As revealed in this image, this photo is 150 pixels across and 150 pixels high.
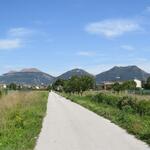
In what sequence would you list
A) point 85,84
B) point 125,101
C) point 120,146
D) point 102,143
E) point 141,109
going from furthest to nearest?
point 85,84 < point 125,101 < point 141,109 < point 102,143 < point 120,146

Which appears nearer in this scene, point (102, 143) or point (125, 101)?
point (102, 143)

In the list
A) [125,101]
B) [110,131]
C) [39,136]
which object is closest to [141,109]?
[125,101]

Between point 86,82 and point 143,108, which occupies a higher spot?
point 86,82

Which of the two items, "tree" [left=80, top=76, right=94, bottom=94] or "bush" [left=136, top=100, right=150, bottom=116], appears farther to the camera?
"tree" [left=80, top=76, right=94, bottom=94]

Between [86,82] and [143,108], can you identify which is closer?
[143,108]

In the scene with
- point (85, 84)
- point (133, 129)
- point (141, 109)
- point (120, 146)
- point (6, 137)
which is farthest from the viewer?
point (85, 84)

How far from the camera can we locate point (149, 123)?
21.8 metres

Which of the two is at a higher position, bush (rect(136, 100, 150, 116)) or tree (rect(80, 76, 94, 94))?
tree (rect(80, 76, 94, 94))

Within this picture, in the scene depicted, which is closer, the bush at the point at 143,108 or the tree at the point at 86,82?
the bush at the point at 143,108

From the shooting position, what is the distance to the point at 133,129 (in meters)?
19.6

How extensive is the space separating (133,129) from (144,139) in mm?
3297

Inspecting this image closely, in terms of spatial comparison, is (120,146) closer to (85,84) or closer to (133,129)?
(133,129)

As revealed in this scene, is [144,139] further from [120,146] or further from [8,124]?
[8,124]

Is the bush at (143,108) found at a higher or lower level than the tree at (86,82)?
lower
